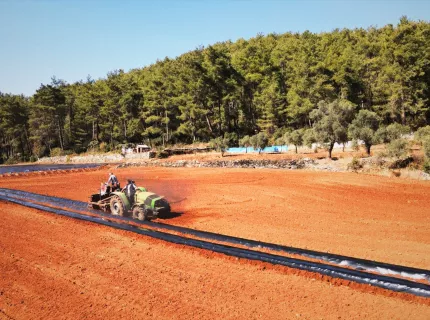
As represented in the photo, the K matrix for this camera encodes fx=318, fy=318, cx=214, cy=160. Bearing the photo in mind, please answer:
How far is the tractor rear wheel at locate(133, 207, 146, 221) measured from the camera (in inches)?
565

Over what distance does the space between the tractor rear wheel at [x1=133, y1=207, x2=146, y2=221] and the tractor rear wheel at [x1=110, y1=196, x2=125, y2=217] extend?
915 mm

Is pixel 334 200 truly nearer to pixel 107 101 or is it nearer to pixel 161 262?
pixel 161 262

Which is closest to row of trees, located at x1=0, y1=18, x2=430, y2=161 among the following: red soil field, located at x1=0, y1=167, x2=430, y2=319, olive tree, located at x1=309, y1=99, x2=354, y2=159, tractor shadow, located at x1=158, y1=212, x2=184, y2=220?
olive tree, located at x1=309, y1=99, x2=354, y2=159

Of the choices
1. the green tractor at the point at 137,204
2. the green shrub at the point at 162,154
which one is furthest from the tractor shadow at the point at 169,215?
the green shrub at the point at 162,154

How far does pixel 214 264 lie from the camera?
9727mm

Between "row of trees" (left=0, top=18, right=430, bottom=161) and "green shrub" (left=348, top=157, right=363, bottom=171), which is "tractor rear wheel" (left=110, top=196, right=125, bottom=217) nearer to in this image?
"green shrub" (left=348, top=157, right=363, bottom=171)

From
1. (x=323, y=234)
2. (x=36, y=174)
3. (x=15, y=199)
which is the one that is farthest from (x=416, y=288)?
(x=36, y=174)

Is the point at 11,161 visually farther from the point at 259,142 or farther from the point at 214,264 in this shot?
the point at 214,264

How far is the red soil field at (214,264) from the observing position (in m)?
7.28

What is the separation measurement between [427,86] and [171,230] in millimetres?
57436

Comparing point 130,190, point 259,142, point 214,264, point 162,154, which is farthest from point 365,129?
point 162,154

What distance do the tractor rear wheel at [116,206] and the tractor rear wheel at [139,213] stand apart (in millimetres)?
915

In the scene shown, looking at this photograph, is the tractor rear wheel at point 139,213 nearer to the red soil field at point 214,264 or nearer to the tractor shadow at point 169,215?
the tractor shadow at point 169,215

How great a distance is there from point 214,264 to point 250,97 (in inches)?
2517
